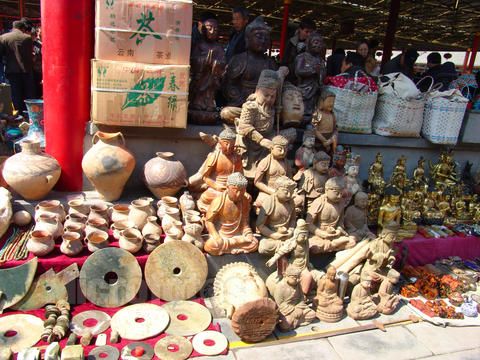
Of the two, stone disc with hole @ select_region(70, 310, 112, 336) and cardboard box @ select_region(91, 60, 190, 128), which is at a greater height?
cardboard box @ select_region(91, 60, 190, 128)

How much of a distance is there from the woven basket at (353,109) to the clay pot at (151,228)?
3.06 metres

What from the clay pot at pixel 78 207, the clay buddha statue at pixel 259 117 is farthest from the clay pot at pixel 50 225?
the clay buddha statue at pixel 259 117

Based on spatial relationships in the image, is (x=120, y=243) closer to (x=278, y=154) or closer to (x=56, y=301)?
(x=56, y=301)

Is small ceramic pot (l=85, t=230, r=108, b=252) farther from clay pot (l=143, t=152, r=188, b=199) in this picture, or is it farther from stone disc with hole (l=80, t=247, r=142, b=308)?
clay pot (l=143, t=152, r=188, b=199)

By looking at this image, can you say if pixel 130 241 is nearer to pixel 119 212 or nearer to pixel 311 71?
pixel 119 212

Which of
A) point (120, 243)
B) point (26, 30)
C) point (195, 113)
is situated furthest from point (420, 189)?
point (26, 30)

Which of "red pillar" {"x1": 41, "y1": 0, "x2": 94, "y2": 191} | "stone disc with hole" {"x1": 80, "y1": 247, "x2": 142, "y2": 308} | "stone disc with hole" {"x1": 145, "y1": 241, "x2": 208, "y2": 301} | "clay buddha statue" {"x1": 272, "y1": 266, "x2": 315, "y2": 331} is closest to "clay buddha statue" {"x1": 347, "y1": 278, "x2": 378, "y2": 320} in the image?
"clay buddha statue" {"x1": 272, "y1": 266, "x2": 315, "y2": 331}

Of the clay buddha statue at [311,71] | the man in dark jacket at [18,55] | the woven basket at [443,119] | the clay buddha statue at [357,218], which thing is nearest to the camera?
the clay buddha statue at [357,218]

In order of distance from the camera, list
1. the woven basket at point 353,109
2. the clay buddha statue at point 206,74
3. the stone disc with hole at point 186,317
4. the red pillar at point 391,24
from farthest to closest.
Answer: the red pillar at point 391,24
the woven basket at point 353,109
the clay buddha statue at point 206,74
the stone disc with hole at point 186,317

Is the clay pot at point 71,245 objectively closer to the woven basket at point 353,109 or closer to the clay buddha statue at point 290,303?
the clay buddha statue at point 290,303

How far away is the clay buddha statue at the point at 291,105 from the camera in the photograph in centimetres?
509

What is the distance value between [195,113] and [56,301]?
8.69 feet

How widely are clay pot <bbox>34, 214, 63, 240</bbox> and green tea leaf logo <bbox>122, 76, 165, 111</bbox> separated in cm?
141

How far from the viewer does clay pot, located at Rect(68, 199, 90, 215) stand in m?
4.11
